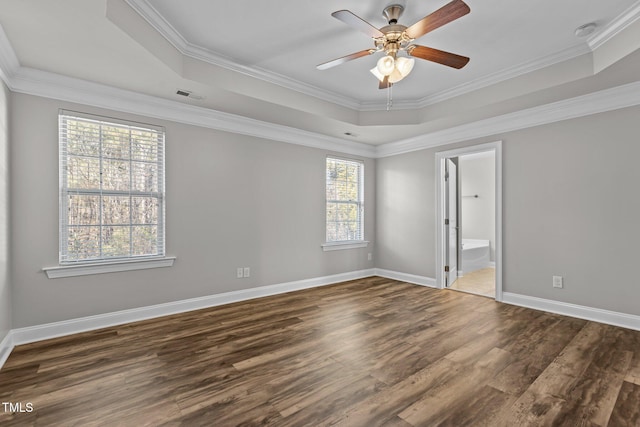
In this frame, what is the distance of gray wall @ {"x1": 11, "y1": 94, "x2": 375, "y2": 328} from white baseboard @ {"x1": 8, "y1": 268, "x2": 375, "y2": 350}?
0.22 ft

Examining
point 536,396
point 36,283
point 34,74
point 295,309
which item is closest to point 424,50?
point 536,396

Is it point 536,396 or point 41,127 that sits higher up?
point 41,127

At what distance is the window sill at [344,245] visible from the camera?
202 inches

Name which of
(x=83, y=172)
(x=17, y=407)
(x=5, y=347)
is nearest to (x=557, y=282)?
(x=17, y=407)

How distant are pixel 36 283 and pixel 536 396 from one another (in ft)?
13.7

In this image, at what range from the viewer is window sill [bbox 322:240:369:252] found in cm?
512

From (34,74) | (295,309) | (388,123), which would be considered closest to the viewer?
(34,74)

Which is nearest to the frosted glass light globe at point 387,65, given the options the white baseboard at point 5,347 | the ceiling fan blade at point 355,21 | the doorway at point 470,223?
the ceiling fan blade at point 355,21

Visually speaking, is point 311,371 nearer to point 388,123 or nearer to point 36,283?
point 36,283

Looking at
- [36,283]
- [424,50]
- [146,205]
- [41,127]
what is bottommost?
[36,283]

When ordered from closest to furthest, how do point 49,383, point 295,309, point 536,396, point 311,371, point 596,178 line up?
point 536,396
point 49,383
point 311,371
point 596,178
point 295,309

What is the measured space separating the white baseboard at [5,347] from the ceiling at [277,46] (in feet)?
7.71

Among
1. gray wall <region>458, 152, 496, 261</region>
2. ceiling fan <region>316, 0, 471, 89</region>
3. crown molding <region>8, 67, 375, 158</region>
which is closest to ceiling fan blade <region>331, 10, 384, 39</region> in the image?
ceiling fan <region>316, 0, 471, 89</region>

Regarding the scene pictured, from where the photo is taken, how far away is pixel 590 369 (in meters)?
2.34
